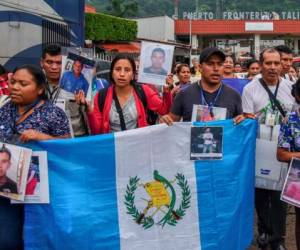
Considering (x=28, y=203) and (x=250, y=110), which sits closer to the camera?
(x=28, y=203)

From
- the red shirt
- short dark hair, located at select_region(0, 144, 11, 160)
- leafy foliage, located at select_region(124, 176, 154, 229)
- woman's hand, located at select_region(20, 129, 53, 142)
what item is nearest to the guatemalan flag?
leafy foliage, located at select_region(124, 176, 154, 229)

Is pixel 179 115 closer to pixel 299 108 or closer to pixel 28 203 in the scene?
pixel 299 108

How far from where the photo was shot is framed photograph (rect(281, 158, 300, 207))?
4329 mm

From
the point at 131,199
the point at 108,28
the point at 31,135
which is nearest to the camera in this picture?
the point at 31,135

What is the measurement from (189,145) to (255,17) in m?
70.8

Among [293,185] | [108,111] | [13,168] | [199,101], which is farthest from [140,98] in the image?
[293,185]

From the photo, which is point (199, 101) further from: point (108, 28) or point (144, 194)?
point (108, 28)

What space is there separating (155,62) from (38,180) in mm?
1448

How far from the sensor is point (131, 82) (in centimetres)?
477

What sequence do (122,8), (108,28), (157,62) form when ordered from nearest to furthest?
1. (157,62)
2. (108,28)
3. (122,8)

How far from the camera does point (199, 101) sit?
15.5 ft

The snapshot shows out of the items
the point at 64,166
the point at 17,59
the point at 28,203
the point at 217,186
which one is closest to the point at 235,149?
the point at 217,186

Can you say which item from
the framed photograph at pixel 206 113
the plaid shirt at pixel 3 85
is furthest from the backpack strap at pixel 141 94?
the plaid shirt at pixel 3 85

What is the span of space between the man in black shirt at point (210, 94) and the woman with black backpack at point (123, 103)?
19cm
